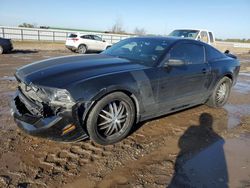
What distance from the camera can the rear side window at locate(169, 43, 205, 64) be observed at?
5045 mm

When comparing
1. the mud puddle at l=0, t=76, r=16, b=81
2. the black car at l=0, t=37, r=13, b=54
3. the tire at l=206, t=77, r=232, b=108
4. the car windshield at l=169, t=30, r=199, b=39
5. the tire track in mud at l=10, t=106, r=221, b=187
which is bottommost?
the black car at l=0, t=37, r=13, b=54

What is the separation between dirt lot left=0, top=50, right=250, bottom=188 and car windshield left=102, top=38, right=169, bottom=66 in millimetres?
1224

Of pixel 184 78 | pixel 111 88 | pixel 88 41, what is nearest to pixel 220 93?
pixel 184 78

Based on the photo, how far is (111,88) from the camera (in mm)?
3896

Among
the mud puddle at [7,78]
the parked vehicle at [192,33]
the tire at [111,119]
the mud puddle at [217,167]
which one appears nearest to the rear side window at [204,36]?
the parked vehicle at [192,33]

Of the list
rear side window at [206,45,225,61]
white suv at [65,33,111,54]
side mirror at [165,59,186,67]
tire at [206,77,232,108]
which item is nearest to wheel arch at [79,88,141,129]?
side mirror at [165,59,186,67]

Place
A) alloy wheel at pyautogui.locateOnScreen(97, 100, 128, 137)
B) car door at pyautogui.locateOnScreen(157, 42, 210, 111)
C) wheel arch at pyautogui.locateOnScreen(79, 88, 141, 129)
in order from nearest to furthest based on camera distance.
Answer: wheel arch at pyautogui.locateOnScreen(79, 88, 141, 129), alloy wheel at pyautogui.locateOnScreen(97, 100, 128, 137), car door at pyautogui.locateOnScreen(157, 42, 210, 111)

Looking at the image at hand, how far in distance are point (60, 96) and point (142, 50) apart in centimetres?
209

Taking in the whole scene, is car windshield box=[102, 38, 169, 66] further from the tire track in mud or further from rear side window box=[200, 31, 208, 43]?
rear side window box=[200, 31, 208, 43]

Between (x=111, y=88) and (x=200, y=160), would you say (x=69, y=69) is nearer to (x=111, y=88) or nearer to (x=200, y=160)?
(x=111, y=88)

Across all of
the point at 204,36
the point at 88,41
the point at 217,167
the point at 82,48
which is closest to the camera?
the point at 217,167

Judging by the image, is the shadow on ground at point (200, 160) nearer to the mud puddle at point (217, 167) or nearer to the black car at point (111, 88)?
the mud puddle at point (217, 167)

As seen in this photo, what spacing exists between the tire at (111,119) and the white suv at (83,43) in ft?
56.2

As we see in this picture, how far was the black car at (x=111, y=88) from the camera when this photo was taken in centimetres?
362
